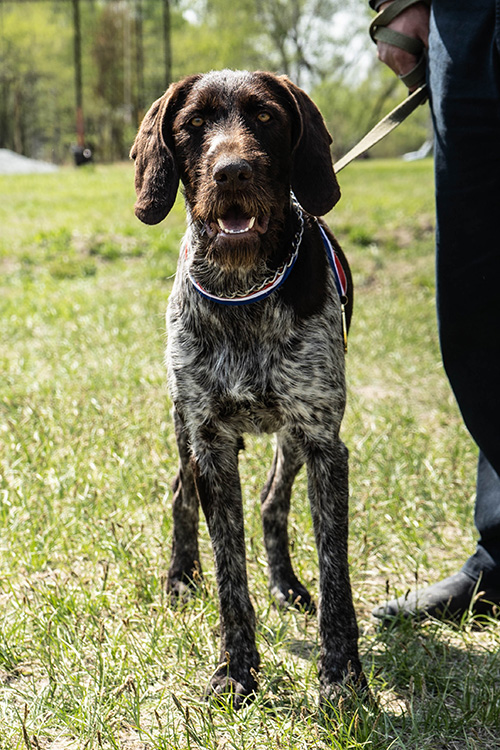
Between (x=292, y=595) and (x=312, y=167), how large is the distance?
1.70 metres

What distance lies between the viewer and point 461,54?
2.67 m

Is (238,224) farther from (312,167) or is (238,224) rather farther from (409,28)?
(409,28)

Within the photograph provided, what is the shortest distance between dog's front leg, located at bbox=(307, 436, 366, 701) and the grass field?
148 millimetres

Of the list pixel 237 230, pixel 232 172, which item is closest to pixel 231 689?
pixel 237 230

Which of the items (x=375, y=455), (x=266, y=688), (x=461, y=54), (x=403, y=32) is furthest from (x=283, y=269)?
(x=375, y=455)

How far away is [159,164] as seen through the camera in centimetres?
262

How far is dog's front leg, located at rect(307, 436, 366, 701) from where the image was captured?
2.59 m

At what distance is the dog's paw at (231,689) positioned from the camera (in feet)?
8.30

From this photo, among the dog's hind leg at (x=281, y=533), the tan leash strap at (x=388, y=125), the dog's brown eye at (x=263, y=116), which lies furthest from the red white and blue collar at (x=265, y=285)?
the dog's hind leg at (x=281, y=533)

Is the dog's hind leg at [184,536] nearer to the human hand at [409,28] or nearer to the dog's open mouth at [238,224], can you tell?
the dog's open mouth at [238,224]

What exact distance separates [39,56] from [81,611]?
48.3 metres

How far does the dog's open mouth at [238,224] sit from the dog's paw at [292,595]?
150cm

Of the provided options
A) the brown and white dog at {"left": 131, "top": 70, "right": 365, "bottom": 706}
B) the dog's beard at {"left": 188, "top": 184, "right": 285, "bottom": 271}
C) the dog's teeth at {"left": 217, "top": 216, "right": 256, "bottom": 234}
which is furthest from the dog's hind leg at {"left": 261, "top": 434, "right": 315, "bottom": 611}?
the dog's teeth at {"left": 217, "top": 216, "right": 256, "bottom": 234}

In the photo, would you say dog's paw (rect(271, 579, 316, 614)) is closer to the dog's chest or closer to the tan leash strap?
the dog's chest
